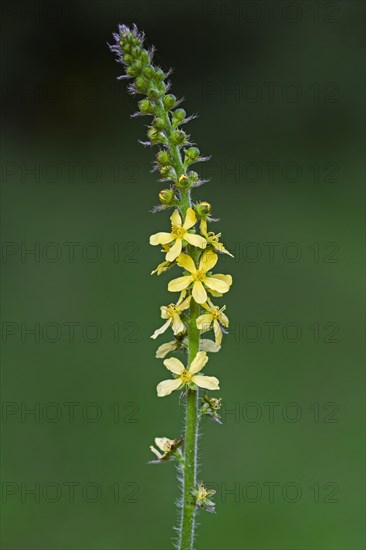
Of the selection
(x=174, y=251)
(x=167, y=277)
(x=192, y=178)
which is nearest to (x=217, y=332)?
(x=174, y=251)

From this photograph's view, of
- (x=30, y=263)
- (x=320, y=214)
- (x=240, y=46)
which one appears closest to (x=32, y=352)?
(x=30, y=263)

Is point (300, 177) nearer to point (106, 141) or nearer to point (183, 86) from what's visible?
point (183, 86)

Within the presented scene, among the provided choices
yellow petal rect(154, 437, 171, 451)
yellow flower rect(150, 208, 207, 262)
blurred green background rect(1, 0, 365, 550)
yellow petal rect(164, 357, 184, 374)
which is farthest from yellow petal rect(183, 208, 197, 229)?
blurred green background rect(1, 0, 365, 550)

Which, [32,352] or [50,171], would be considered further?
[50,171]

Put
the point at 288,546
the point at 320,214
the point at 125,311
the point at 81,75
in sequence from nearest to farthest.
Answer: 1. the point at 288,546
2. the point at 125,311
3. the point at 320,214
4. the point at 81,75

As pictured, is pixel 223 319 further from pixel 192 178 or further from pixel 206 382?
pixel 192 178

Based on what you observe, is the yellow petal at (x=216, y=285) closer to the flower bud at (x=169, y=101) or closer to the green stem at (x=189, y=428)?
the green stem at (x=189, y=428)

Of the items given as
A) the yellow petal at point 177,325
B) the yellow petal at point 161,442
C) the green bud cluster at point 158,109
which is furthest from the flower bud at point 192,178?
the yellow petal at point 161,442
